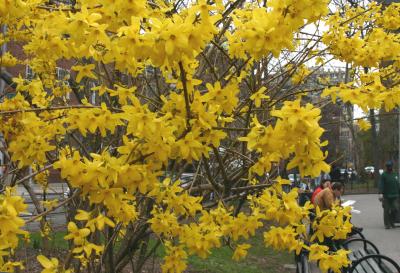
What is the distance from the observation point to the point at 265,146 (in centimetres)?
214

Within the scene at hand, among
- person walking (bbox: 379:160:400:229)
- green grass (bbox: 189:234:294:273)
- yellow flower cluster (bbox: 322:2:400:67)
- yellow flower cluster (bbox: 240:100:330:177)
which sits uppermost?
yellow flower cluster (bbox: 322:2:400:67)

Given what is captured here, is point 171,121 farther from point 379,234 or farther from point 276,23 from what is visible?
point 379,234

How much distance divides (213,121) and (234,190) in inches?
50.0

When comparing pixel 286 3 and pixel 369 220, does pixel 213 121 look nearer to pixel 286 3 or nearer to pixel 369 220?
pixel 286 3

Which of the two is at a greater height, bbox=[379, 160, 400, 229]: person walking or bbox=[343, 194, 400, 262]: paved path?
bbox=[379, 160, 400, 229]: person walking

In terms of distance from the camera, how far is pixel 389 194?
1368cm

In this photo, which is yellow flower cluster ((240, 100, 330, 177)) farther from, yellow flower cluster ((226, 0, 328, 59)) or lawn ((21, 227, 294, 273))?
lawn ((21, 227, 294, 273))

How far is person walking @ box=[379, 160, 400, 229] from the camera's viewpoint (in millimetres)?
13672

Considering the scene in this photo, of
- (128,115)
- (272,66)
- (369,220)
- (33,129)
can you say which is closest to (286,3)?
(128,115)

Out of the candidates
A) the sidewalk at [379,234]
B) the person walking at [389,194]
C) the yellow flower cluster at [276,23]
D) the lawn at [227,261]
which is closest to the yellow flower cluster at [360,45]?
the yellow flower cluster at [276,23]

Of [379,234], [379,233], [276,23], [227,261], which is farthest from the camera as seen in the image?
[379,233]

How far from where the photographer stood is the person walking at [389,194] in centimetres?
1367

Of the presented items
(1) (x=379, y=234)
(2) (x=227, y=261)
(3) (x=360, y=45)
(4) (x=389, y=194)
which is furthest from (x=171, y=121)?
(4) (x=389, y=194)

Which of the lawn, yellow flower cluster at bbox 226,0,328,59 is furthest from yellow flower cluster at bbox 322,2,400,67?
the lawn
